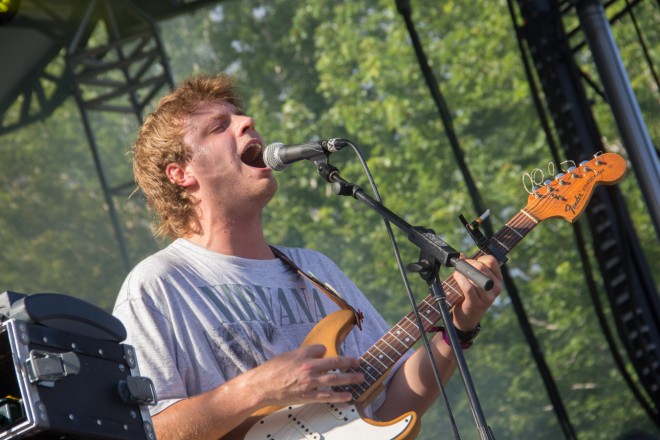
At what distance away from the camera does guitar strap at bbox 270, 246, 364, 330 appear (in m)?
2.59

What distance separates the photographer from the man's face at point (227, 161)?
109 inches

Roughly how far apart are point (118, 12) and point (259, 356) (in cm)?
497

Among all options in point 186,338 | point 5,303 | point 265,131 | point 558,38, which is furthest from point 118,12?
point 265,131

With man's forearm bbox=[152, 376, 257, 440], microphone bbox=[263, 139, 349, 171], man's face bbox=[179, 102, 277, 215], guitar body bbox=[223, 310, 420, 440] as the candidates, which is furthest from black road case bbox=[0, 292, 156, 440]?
man's face bbox=[179, 102, 277, 215]

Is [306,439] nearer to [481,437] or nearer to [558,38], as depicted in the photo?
[481,437]

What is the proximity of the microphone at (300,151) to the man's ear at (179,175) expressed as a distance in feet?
1.52

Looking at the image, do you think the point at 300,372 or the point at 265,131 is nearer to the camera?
the point at 300,372

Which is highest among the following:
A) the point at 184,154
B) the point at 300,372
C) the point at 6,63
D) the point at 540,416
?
the point at 6,63

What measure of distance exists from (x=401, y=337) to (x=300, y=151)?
647 mm

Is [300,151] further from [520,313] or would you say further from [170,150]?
[520,313]

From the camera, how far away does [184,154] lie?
9.42 ft

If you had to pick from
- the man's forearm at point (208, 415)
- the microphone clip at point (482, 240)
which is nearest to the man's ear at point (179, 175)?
the man's forearm at point (208, 415)

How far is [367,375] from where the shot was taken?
2520 millimetres

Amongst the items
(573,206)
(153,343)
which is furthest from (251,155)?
(573,206)
